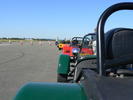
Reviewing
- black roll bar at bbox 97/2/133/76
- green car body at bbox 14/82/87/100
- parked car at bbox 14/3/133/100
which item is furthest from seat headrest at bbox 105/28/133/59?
green car body at bbox 14/82/87/100

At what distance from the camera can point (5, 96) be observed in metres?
7.27

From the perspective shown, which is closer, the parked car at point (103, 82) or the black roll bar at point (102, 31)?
the parked car at point (103, 82)

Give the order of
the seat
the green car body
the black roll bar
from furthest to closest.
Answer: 1. the seat
2. the black roll bar
3. the green car body

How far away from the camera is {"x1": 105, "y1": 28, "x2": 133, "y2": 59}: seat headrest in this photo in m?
2.56

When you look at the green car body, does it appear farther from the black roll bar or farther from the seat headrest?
the seat headrest

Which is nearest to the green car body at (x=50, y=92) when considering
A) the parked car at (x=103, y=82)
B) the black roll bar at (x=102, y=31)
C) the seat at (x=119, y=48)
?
the parked car at (x=103, y=82)

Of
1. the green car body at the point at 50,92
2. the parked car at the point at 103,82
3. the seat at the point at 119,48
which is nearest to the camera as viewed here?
the parked car at the point at 103,82

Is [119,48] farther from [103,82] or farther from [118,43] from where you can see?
[103,82]

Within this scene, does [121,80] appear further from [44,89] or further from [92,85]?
[44,89]

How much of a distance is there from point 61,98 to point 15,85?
7.27 metres

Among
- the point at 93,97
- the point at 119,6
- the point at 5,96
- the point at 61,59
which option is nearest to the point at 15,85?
the point at 5,96

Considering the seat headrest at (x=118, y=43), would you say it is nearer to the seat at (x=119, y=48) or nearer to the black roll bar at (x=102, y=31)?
the seat at (x=119, y=48)

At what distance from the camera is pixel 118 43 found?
2.63m

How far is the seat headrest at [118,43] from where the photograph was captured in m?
2.56
